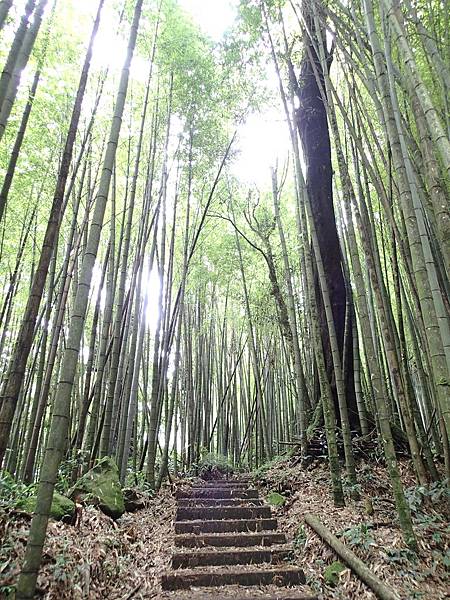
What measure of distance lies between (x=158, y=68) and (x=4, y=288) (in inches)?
187

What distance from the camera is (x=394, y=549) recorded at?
225 centimetres

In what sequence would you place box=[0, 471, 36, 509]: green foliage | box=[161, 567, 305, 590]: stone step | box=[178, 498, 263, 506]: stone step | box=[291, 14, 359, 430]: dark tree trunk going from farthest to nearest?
box=[291, 14, 359, 430]: dark tree trunk, box=[178, 498, 263, 506]: stone step, box=[0, 471, 36, 509]: green foliage, box=[161, 567, 305, 590]: stone step

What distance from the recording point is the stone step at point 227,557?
2.76 m

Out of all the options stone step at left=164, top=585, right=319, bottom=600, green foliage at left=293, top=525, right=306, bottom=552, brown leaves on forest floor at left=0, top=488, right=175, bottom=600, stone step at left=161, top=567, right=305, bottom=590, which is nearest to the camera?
brown leaves on forest floor at left=0, top=488, right=175, bottom=600

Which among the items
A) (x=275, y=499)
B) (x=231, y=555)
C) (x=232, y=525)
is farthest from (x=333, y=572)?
(x=275, y=499)

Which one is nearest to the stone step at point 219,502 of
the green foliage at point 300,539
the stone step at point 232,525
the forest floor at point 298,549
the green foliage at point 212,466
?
the forest floor at point 298,549

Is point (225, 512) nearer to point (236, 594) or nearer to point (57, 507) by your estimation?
point (236, 594)

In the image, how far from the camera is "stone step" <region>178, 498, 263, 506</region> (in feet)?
13.5

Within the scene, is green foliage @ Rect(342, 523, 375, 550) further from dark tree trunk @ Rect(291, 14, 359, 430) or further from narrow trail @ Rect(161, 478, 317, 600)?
dark tree trunk @ Rect(291, 14, 359, 430)

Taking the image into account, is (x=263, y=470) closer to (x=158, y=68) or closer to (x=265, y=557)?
(x=265, y=557)

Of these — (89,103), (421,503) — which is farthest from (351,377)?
(89,103)

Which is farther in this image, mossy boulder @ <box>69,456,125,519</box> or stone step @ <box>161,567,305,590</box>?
mossy boulder @ <box>69,456,125,519</box>

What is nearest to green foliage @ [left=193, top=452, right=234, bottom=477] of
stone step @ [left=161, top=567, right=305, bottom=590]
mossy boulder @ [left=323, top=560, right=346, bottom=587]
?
stone step @ [left=161, top=567, right=305, bottom=590]

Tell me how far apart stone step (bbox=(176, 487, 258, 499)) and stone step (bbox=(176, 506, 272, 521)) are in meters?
0.68
